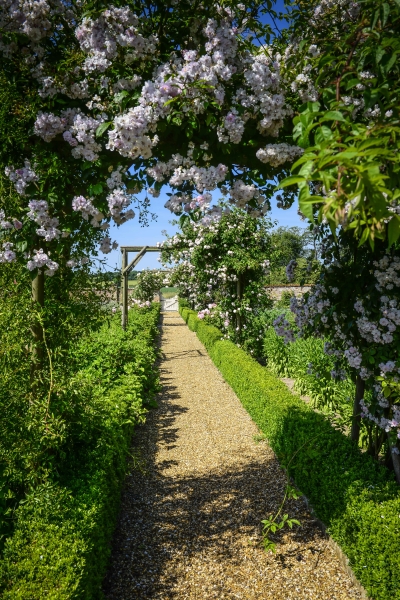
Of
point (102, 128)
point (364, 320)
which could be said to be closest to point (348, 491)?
point (364, 320)

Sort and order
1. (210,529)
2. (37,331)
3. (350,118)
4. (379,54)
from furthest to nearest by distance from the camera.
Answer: (210,529)
(37,331)
(350,118)
(379,54)

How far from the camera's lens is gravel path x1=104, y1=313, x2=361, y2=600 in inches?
121

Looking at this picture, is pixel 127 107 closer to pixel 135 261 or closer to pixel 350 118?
pixel 350 118

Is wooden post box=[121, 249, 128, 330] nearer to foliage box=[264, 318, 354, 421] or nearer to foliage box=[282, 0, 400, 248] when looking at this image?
foliage box=[264, 318, 354, 421]

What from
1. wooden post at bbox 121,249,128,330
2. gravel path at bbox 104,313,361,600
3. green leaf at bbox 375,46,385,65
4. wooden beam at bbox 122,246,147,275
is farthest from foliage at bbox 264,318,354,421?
wooden beam at bbox 122,246,147,275

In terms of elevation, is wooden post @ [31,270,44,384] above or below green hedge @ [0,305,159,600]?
above

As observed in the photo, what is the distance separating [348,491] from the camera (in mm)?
3133

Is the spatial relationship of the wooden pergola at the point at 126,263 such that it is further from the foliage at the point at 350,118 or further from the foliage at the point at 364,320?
the foliage at the point at 350,118

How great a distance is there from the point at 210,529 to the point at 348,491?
1.35 meters

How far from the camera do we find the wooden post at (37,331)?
113 inches

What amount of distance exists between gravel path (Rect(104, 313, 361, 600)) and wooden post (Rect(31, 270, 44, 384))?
1.62 m

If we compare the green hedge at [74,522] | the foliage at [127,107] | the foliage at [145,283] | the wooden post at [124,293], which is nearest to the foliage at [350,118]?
the foliage at [127,107]

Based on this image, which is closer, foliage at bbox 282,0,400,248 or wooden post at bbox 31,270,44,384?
foliage at bbox 282,0,400,248

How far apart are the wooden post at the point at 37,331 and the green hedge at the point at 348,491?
2.14 meters
